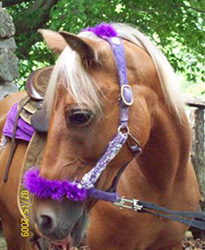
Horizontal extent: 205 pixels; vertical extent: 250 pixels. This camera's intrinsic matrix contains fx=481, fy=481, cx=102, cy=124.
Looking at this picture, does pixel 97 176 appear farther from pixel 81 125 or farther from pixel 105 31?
pixel 105 31

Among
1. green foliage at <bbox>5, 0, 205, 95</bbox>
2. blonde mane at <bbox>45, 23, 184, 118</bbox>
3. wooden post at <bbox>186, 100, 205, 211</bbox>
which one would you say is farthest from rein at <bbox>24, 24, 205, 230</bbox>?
wooden post at <bbox>186, 100, 205, 211</bbox>

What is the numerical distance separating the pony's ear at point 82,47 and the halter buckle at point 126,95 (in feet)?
0.54

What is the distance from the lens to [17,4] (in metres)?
6.10

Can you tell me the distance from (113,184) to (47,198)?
327 mm

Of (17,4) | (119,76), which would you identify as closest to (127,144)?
(119,76)

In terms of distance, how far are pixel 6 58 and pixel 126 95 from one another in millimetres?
2704

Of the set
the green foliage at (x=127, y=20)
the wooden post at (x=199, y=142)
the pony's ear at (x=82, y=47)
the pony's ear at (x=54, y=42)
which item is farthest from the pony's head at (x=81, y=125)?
the wooden post at (x=199, y=142)

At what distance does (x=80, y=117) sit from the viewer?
1.89 m

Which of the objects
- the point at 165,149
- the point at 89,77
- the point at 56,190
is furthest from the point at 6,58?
the point at 56,190

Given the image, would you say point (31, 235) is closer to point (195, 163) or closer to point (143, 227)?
point (143, 227)

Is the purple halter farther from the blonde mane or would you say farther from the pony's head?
the blonde mane

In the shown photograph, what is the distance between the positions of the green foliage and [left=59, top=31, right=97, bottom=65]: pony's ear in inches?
109

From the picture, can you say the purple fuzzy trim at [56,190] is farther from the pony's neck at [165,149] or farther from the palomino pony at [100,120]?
the pony's neck at [165,149]

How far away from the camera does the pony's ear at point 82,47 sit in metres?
1.82
